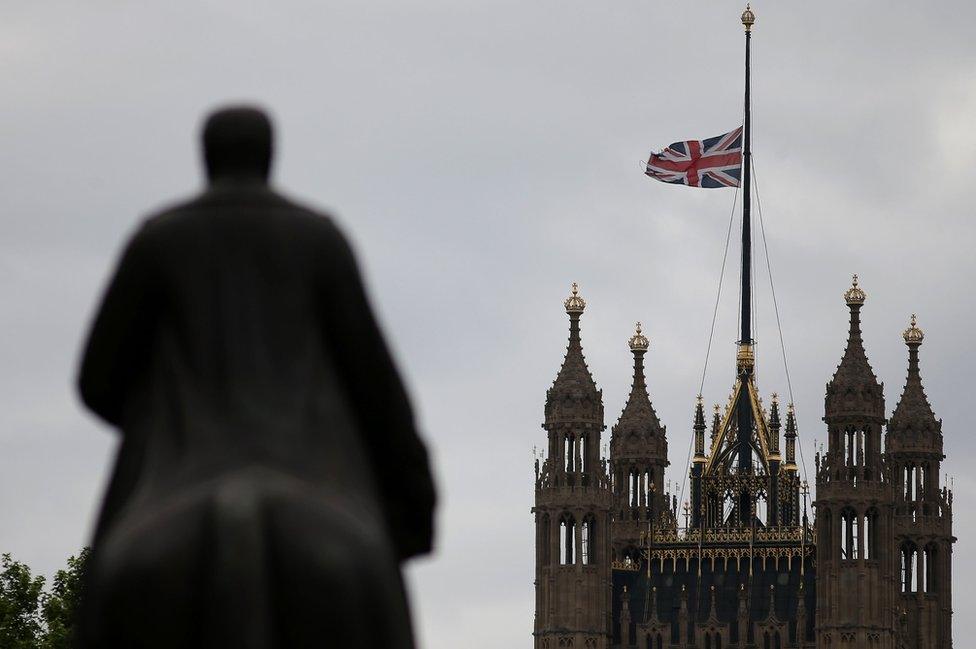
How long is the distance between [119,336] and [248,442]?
0.85 m

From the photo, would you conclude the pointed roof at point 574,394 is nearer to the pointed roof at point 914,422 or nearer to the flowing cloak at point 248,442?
the pointed roof at point 914,422

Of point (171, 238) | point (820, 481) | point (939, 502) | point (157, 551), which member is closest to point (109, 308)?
point (171, 238)

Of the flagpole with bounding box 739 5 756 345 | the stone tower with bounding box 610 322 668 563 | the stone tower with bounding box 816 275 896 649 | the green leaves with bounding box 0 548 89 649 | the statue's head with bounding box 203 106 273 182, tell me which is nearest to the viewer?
the statue's head with bounding box 203 106 273 182

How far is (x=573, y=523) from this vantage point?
113875mm

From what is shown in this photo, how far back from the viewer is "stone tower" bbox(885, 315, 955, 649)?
386 ft

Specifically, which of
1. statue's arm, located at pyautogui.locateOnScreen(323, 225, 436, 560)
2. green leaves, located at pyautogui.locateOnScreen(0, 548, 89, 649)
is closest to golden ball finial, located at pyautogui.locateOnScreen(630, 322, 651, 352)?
green leaves, located at pyautogui.locateOnScreen(0, 548, 89, 649)

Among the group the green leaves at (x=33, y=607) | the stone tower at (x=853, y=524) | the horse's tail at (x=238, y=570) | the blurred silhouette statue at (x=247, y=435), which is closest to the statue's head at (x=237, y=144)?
the blurred silhouette statue at (x=247, y=435)

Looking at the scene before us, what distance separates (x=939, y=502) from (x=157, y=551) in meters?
109

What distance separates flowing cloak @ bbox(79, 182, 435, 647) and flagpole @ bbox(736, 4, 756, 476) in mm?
106966

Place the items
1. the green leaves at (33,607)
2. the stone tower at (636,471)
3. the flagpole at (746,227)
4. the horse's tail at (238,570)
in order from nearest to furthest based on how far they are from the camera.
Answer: the horse's tail at (238,570) < the green leaves at (33,607) < the stone tower at (636,471) < the flagpole at (746,227)

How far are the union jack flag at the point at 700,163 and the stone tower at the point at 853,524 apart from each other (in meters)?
9.48

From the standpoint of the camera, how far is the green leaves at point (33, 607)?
66.1 m

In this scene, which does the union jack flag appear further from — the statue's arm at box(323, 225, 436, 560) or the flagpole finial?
the statue's arm at box(323, 225, 436, 560)

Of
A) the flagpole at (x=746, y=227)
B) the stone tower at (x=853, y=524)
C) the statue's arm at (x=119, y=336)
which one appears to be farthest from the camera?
the flagpole at (x=746, y=227)
